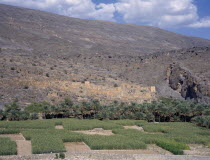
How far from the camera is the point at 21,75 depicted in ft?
172

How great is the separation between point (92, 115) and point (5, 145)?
80.3 feet

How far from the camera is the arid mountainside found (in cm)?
5153

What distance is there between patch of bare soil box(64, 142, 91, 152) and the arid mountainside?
2259 cm

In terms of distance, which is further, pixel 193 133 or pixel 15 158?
pixel 193 133

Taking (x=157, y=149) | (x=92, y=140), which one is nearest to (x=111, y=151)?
(x=92, y=140)

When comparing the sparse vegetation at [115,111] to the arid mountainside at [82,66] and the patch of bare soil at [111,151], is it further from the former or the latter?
the patch of bare soil at [111,151]

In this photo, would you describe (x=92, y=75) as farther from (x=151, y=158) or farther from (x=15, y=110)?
(x=151, y=158)

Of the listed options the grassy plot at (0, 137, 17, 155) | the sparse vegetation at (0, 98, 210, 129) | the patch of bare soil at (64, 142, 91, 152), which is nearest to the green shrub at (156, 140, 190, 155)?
the patch of bare soil at (64, 142, 91, 152)

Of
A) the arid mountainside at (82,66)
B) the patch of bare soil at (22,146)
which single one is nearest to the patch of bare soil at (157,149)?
the patch of bare soil at (22,146)

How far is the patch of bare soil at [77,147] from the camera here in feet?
69.8

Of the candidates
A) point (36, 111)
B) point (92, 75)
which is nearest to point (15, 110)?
point (36, 111)

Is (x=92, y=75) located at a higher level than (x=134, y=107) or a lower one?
higher

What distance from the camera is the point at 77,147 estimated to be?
2255 centimetres

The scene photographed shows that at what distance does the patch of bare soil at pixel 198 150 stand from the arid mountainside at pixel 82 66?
27.9 metres
